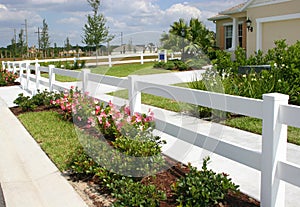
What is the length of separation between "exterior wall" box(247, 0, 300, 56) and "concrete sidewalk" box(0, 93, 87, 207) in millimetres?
13504

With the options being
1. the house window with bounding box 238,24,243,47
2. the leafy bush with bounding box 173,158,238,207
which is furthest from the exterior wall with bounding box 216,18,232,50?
the leafy bush with bounding box 173,158,238,207

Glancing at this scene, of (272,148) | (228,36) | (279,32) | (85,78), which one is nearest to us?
(272,148)

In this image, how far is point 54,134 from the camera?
23.7 feet

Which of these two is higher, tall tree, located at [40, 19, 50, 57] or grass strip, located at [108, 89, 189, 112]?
tall tree, located at [40, 19, 50, 57]

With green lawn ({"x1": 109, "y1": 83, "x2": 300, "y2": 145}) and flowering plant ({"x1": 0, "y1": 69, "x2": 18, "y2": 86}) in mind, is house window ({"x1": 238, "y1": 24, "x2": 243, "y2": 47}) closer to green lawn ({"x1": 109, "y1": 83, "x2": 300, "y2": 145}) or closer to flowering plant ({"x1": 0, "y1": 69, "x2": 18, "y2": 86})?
flowering plant ({"x1": 0, "y1": 69, "x2": 18, "y2": 86})

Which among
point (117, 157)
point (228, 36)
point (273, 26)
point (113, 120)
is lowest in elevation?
point (117, 157)

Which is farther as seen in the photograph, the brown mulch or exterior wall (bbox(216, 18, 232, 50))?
exterior wall (bbox(216, 18, 232, 50))

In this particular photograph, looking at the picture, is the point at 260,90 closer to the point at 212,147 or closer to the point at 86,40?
the point at 212,147

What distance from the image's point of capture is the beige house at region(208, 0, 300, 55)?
1619 cm

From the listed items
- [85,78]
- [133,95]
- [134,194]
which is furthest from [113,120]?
[85,78]

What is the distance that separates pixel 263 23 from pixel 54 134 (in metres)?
14.3

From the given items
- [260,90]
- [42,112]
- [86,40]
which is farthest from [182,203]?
[86,40]

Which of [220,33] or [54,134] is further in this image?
[220,33]

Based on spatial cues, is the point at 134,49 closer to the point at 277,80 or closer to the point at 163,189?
the point at 163,189
